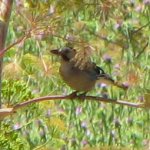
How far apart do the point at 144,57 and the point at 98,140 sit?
1.50 ft

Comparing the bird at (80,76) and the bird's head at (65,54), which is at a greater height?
the bird's head at (65,54)

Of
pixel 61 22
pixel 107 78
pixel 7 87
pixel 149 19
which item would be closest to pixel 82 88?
pixel 107 78

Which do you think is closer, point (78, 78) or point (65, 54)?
point (65, 54)

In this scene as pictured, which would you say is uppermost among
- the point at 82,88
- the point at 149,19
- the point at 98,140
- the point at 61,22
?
the point at 149,19

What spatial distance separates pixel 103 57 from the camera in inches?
133

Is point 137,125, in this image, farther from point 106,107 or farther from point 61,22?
point 61,22

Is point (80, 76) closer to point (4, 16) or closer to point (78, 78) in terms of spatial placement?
point (78, 78)

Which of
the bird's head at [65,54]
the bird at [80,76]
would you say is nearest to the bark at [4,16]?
the bird's head at [65,54]

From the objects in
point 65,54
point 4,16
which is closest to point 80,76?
point 65,54

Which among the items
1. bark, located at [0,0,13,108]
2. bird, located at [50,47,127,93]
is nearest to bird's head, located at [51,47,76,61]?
bird, located at [50,47,127,93]

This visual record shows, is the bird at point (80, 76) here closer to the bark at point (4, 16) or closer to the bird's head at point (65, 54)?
the bird's head at point (65, 54)

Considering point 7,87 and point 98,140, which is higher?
point 7,87

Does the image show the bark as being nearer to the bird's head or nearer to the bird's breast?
the bird's head

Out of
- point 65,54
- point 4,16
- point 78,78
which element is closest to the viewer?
point 4,16
